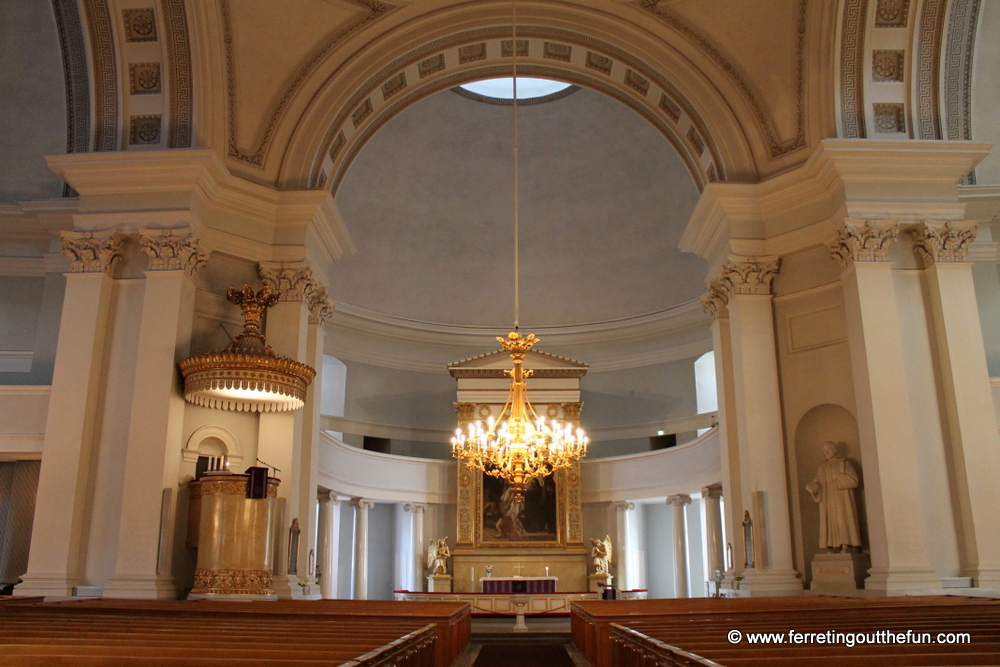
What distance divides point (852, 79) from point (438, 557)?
1139 cm

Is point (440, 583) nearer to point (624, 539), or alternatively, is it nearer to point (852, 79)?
point (624, 539)

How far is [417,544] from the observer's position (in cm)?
1739

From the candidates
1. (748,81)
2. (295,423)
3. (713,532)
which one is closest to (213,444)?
(295,423)

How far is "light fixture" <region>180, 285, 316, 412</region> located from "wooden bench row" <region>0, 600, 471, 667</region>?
303cm

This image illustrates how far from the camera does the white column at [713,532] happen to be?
15.4 metres

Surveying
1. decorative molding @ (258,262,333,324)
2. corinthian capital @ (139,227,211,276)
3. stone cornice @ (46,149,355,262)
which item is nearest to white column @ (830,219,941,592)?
decorative molding @ (258,262,333,324)

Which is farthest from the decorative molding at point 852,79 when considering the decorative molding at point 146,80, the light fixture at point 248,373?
the decorative molding at point 146,80

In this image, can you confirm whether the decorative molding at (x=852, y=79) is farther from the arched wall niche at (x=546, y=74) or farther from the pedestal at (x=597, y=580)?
the pedestal at (x=597, y=580)

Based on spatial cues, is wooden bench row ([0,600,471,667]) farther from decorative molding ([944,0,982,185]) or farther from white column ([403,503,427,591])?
white column ([403,503,427,591])

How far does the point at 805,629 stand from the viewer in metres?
4.02

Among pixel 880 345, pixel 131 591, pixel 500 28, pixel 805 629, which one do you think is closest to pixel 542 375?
pixel 500 28

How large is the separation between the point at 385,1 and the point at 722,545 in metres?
11.2

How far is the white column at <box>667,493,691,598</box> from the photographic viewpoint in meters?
16.3

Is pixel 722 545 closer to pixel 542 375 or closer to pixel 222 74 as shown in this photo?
pixel 542 375
